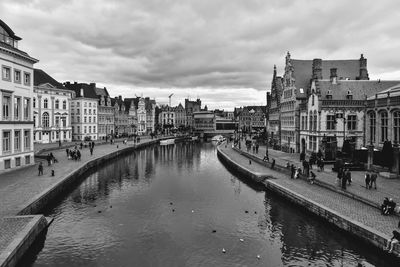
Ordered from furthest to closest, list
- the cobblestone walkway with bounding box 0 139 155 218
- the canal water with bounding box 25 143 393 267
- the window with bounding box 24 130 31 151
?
the window with bounding box 24 130 31 151 → the cobblestone walkway with bounding box 0 139 155 218 → the canal water with bounding box 25 143 393 267

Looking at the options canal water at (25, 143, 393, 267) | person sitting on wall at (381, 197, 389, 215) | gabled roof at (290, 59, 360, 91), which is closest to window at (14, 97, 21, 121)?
canal water at (25, 143, 393, 267)

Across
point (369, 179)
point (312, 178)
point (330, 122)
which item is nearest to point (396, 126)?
point (330, 122)

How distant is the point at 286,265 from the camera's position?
1662 centimetres

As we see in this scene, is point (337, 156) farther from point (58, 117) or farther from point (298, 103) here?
point (58, 117)

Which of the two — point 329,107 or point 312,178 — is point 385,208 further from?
point 329,107

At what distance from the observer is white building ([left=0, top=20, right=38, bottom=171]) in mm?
33594

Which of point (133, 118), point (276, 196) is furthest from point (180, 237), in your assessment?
point (133, 118)

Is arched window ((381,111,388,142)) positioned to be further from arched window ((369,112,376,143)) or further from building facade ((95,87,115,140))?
building facade ((95,87,115,140))

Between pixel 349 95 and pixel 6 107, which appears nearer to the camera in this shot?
pixel 6 107

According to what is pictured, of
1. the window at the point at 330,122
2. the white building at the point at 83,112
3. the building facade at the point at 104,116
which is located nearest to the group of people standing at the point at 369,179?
the window at the point at 330,122

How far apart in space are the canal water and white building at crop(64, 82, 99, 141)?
194 feet

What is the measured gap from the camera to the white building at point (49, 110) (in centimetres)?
7225

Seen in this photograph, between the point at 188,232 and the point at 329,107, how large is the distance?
104 feet

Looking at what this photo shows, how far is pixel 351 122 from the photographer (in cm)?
4512
